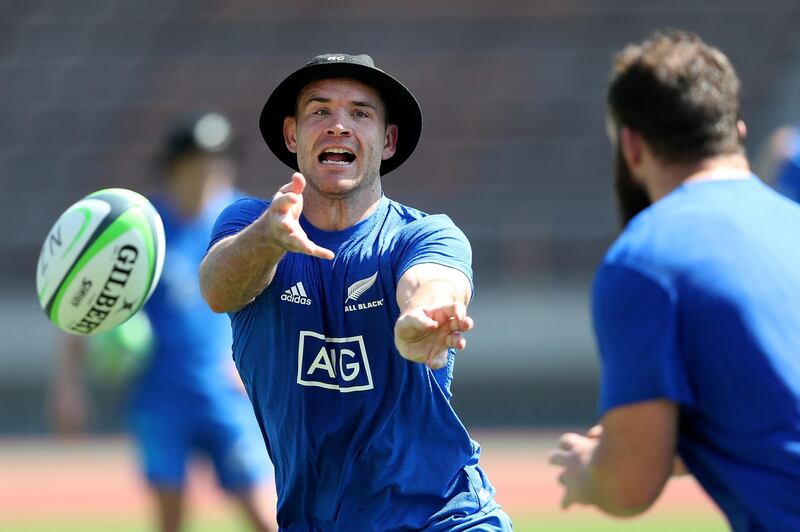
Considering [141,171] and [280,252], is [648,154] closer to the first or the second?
[280,252]

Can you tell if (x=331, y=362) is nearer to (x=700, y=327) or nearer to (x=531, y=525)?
(x=700, y=327)

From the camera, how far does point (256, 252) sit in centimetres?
411

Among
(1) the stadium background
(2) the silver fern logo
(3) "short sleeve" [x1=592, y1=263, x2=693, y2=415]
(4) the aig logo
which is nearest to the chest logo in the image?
(2) the silver fern logo

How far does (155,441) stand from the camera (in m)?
7.87

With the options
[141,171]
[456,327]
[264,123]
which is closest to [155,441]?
[264,123]

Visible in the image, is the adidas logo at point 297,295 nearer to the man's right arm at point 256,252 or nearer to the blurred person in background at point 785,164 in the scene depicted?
the man's right arm at point 256,252

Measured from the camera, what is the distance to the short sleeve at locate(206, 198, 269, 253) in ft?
14.8

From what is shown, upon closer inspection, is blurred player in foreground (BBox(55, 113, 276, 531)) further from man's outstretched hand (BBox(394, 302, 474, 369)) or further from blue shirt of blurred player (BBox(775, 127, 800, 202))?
man's outstretched hand (BBox(394, 302, 474, 369))

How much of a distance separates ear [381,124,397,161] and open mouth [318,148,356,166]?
0.95 ft

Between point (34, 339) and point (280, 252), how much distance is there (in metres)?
14.3

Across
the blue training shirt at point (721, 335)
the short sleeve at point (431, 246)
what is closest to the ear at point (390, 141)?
the short sleeve at point (431, 246)

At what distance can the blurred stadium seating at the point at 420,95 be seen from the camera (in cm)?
1811

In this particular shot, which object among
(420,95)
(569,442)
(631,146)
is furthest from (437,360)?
(420,95)

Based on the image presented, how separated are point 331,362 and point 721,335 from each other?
1.54 meters
